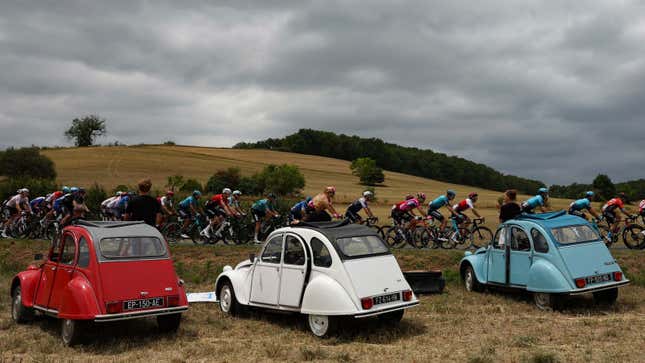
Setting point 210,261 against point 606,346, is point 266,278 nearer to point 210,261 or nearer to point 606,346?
point 606,346

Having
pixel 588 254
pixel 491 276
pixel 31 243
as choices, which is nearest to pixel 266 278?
pixel 491 276

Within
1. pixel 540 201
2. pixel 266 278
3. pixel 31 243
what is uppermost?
pixel 540 201

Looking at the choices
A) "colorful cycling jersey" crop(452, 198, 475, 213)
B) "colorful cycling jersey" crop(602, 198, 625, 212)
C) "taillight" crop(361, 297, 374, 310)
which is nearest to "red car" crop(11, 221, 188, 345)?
"taillight" crop(361, 297, 374, 310)

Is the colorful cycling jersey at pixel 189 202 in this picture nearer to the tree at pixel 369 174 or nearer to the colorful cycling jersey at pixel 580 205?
the colorful cycling jersey at pixel 580 205

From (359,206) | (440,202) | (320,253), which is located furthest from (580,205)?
(320,253)

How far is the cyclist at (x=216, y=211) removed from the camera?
66.9 feet

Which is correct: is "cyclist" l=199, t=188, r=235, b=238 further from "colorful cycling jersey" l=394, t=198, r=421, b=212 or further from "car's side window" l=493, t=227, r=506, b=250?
"car's side window" l=493, t=227, r=506, b=250

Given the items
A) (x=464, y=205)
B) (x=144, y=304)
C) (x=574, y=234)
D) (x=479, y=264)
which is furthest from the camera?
(x=464, y=205)

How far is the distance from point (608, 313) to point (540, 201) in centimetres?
393

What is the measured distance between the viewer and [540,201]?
14180 mm

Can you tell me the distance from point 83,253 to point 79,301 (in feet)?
2.74

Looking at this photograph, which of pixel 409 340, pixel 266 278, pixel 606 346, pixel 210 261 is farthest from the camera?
pixel 210 261

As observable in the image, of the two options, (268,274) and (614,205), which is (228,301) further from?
(614,205)

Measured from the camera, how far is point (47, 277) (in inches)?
→ 378
